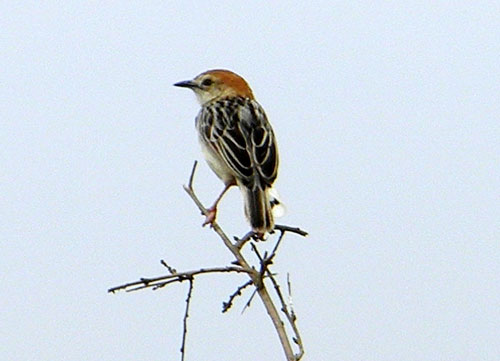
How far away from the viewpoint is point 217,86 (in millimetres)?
9047

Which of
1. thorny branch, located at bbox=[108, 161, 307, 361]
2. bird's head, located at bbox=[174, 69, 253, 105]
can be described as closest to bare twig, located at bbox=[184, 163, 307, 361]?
thorny branch, located at bbox=[108, 161, 307, 361]

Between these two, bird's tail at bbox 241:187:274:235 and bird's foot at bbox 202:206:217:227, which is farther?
bird's tail at bbox 241:187:274:235

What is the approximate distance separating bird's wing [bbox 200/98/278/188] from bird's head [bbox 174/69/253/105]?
0.48 metres

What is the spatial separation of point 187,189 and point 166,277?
1.14m

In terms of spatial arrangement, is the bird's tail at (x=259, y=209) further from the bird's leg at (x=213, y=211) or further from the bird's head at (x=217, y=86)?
the bird's head at (x=217, y=86)

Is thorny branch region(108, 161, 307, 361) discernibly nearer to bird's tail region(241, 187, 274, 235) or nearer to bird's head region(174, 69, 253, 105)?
bird's tail region(241, 187, 274, 235)

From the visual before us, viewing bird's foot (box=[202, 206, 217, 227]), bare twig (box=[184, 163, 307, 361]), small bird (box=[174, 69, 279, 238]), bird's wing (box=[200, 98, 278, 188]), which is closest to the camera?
bare twig (box=[184, 163, 307, 361])

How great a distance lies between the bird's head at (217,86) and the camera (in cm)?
896

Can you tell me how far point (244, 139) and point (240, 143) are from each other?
0.06 m

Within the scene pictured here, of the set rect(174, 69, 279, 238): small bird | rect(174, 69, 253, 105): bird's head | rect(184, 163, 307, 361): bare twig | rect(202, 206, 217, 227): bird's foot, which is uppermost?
rect(174, 69, 253, 105): bird's head

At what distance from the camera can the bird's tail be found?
602 cm

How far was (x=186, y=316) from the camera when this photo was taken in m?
4.88

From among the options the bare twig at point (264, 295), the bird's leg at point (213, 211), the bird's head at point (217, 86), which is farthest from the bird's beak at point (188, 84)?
the bare twig at point (264, 295)

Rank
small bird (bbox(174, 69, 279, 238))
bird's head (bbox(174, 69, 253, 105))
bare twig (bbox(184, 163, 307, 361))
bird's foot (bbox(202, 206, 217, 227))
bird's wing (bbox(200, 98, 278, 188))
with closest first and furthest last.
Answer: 1. bare twig (bbox(184, 163, 307, 361))
2. bird's foot (bbox(202, 206, 217, 227))
3. small bird (bbox(174, 69, 279, 238))
4. bird's wing (bbox(200, 98, 278, 188))
5. bird's head (bbox(174, 69, 253, 105))
